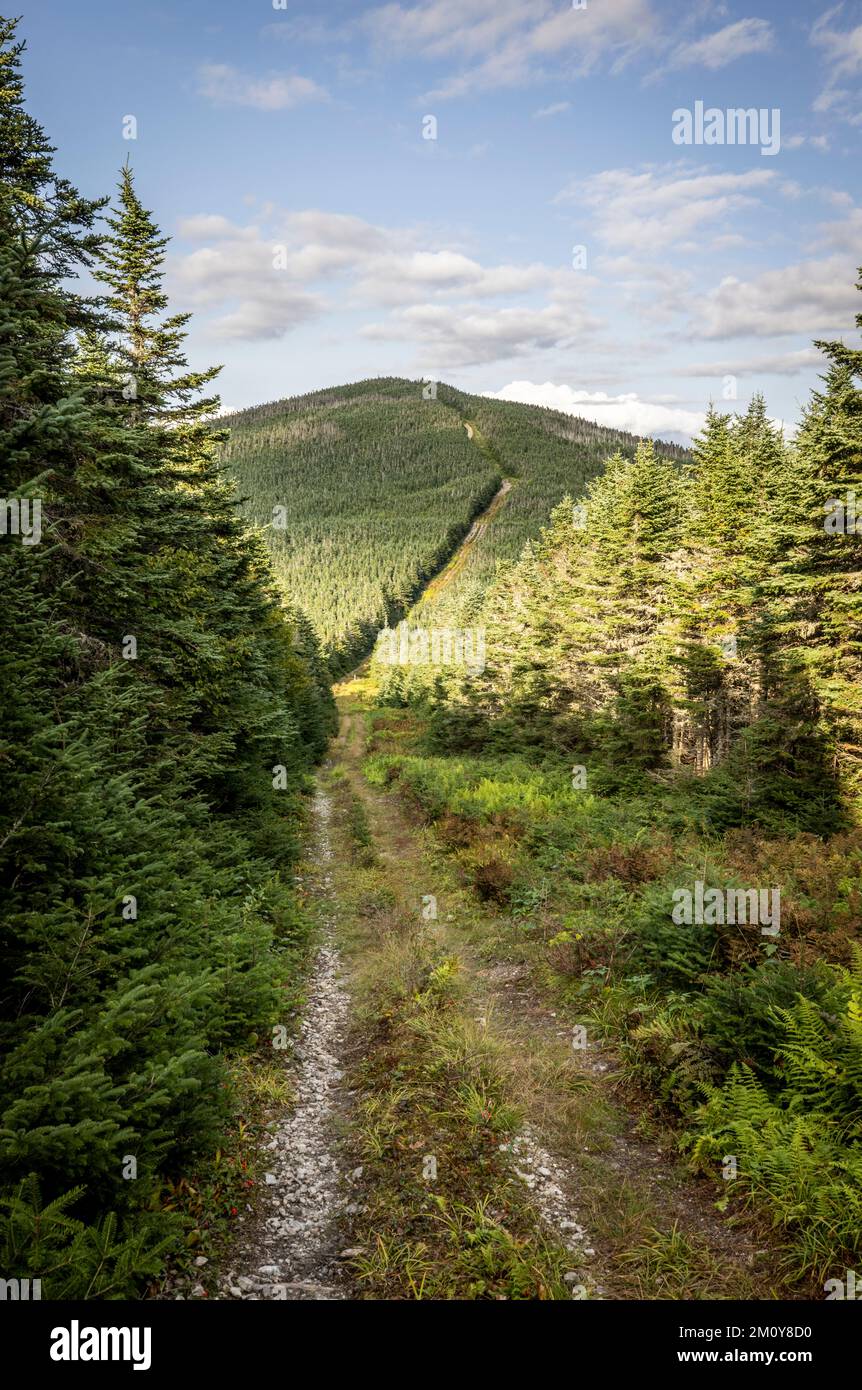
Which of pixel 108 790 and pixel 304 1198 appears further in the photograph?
pixel 108 790

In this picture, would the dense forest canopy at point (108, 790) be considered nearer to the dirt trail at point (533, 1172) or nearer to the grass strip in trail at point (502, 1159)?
the dirt trail at point (533, 1172)

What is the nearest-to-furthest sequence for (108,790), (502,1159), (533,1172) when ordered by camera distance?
(533,1172) → (502,1159) → (108,790)

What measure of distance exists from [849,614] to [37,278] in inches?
640

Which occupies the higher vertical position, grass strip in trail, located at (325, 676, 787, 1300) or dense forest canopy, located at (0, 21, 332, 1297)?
dense forest canopy, located at (0, 21, 332, 1297)

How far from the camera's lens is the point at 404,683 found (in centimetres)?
7181

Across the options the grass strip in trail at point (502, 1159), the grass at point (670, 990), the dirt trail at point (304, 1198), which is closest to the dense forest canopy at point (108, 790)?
the dirt trail at point (304, 1198)

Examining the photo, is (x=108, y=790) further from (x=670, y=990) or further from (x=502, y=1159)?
(x=670, y=990)

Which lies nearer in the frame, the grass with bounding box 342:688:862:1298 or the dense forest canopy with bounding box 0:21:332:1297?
the dense forest canopy with bounding box 0:21:332:1297

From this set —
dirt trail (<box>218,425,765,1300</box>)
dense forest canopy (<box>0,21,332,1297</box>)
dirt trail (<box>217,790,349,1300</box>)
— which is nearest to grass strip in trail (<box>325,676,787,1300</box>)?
dirt trail (<box>218,425,765,1300</box>)

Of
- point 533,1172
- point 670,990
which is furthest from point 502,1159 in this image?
point 670,990

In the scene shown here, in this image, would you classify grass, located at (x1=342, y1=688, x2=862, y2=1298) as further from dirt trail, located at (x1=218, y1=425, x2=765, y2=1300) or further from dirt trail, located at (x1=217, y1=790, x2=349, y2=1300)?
dirt trail, located at (x1=217, y1=790, x2=349, y2=1300)

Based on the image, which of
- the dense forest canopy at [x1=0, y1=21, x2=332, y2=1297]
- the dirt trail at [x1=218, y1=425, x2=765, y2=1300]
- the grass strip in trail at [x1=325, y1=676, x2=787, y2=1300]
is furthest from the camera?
the dirt trail at [x1=218, y1=425, x2=765, y2=1300]

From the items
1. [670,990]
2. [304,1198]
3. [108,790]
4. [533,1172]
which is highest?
[108,790]
